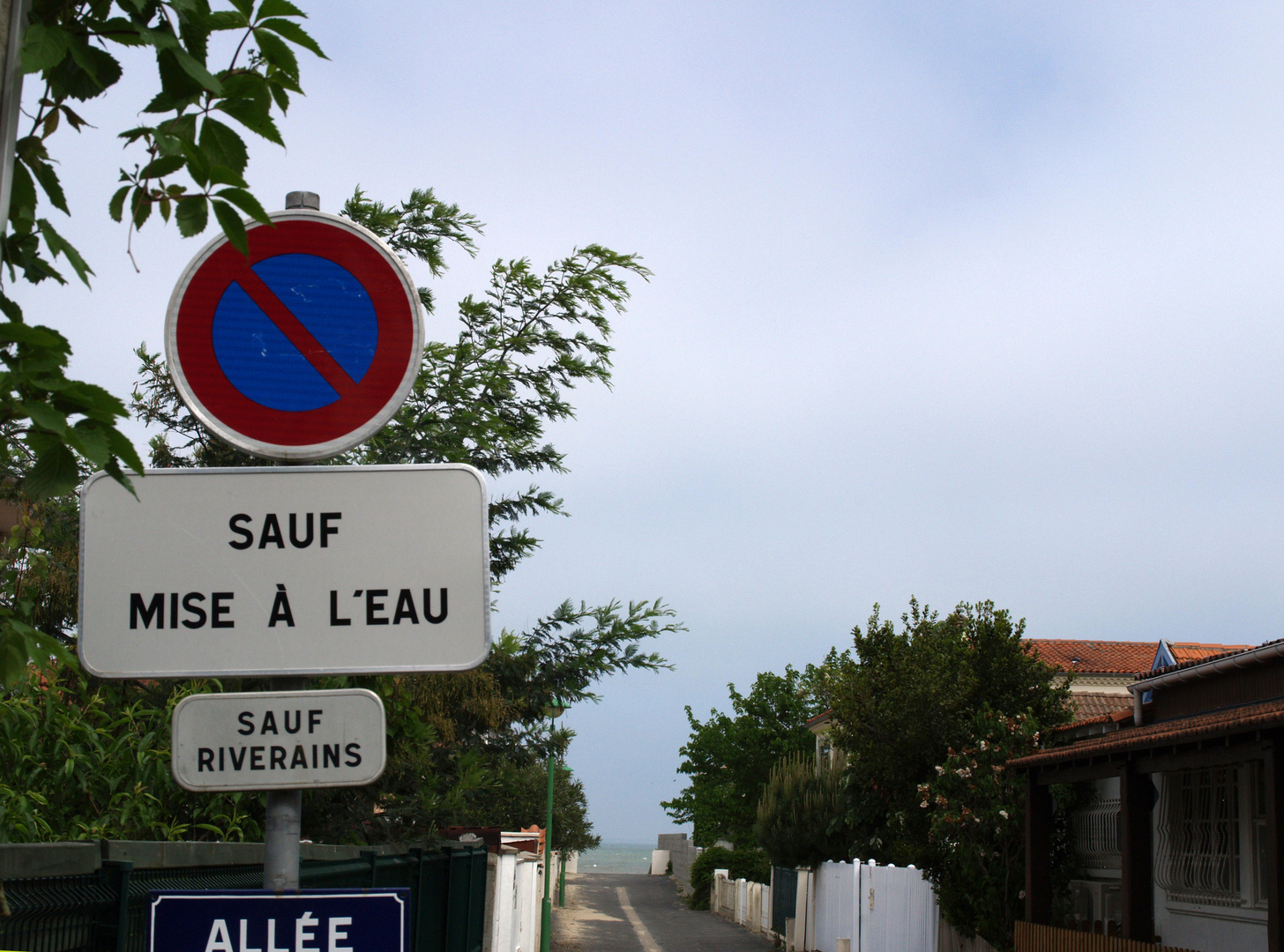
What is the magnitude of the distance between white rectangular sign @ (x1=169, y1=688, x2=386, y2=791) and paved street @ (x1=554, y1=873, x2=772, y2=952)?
27.5 metres

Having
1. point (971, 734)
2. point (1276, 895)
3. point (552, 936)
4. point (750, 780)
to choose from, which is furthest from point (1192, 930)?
point (750, 780)

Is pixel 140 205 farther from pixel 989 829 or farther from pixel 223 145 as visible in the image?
pixel 989 829

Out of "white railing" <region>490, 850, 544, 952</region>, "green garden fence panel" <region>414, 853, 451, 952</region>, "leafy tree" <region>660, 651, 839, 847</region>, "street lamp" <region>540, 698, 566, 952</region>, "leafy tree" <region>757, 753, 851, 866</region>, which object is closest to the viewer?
"green garden fence panel" <region>414, 853, 451, 952</region>

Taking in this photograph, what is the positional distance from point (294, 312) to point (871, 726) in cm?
2424

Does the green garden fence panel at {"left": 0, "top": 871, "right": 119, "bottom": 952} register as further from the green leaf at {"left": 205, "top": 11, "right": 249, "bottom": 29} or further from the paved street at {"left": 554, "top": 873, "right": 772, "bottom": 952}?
the paved street at {"left": 554, "top": 873, "right": 772, "bottom": 952}

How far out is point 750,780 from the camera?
197 feet

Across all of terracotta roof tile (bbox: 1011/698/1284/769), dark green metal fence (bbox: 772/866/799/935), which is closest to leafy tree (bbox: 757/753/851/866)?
dark green metal fence (bbox: 772/866/799/935)

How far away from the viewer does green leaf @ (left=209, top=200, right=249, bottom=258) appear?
1.87 meters

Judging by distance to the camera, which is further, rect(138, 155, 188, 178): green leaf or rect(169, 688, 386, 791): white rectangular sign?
rect(169, 688, 386, 791): white rectangular sign

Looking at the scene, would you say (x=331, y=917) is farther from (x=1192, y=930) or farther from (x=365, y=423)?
(x=1192, y=930)

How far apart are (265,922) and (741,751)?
2373 inches

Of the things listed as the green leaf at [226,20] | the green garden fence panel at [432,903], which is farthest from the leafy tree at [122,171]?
the green garden fence panel at [432,903]

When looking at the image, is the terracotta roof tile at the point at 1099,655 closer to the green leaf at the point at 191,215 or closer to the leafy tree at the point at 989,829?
the leafy tree at the point at 989,829

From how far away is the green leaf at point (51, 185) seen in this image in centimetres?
201
